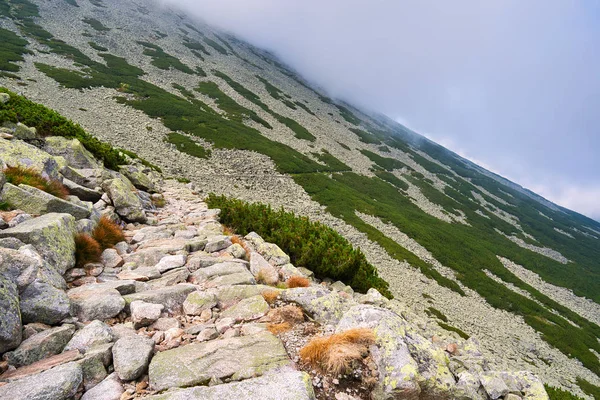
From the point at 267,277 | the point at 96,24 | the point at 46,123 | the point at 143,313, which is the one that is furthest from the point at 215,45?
the point at 143,313

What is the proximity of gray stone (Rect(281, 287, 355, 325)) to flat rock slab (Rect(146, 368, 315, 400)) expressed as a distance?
86.6 inches

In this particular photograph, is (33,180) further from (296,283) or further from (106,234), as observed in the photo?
(296,283)

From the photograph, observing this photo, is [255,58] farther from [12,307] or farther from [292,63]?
[12,307]

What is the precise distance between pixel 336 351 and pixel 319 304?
5.68ft

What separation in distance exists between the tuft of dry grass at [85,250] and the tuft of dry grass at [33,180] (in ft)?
8.90

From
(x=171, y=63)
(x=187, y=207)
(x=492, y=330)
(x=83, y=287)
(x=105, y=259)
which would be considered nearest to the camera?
(x=83, y=287)

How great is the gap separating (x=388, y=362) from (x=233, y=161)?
47.3m

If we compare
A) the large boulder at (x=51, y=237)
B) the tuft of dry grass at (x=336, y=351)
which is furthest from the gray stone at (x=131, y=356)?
the large boulder at (x=51, y=237)

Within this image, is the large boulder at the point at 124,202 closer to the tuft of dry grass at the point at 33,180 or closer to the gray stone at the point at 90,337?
the tuft of dry grass at the point at 33,180

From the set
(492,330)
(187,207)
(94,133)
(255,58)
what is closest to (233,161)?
(94,133)

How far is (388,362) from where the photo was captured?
15.8ft

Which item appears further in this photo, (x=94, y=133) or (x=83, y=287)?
(x=94, y=133)

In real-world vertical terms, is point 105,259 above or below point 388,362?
below

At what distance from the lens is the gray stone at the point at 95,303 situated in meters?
5.32
